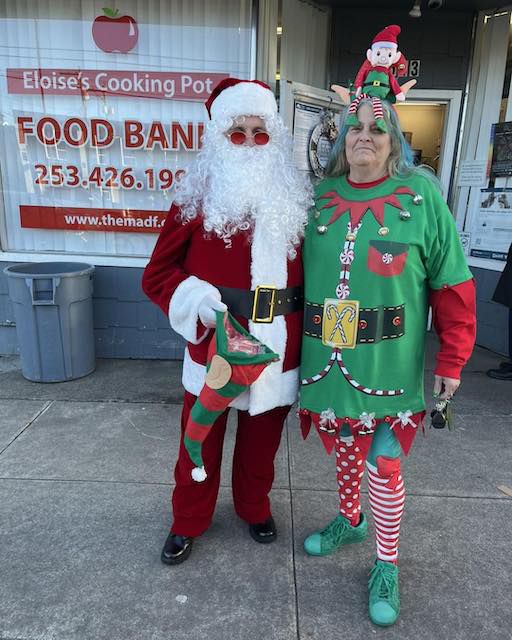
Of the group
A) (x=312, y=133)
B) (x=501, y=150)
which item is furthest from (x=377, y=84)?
(x=501, y=150)

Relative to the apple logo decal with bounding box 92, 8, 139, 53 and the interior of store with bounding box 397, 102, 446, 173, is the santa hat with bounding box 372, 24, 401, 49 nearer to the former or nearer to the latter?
the apple logo decal with bounding box 92, 8, 139, 53

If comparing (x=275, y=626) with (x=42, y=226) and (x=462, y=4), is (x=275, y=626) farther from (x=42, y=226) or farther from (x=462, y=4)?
(x=462, y=4)

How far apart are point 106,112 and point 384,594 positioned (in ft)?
13.7

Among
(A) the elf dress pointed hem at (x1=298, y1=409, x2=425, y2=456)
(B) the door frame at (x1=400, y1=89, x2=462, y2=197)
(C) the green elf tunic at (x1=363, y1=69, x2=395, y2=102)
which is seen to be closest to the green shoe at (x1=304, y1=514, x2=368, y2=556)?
(A) the elf dress pointed hem at (x1=298, y1=409, x2=425, y2=456)

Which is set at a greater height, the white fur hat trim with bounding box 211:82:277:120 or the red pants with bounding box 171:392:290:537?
the white fur hat trim with bounding box 211:82:277:120

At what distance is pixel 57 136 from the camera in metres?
4.43

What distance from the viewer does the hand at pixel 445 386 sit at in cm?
183

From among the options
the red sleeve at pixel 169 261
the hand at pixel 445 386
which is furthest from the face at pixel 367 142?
the hand at pixel 445 386

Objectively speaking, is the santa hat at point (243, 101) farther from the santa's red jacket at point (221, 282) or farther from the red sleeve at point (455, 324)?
the red sleeve at point (455, 324)

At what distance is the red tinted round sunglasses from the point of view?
1.97m

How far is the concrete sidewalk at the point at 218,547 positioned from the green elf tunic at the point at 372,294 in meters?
0.69

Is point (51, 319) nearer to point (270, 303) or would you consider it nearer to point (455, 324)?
point (270, 303)

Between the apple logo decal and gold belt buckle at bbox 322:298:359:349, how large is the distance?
3.60 m

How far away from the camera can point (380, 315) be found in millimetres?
1775
